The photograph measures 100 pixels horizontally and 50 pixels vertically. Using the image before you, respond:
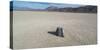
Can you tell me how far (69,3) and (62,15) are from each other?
0.54 feet

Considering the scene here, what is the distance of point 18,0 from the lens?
157 centimetres

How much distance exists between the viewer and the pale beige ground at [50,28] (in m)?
1.56

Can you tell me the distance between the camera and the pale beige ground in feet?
5.13

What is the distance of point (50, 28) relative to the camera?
1.66m

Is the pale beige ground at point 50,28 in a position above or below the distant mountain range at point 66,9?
below

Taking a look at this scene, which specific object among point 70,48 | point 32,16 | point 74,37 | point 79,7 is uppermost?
point 79,7

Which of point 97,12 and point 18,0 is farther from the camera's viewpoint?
point 97,12

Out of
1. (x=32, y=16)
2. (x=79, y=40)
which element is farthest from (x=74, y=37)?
(x=32, y=16)

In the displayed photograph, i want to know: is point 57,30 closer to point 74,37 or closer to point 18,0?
point 74,37

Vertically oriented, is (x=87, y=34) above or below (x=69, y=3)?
below

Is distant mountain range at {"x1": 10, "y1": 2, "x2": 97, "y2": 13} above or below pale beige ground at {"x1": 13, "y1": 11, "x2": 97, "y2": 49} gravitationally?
above

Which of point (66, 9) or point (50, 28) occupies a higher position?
point (66, 9)
